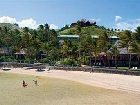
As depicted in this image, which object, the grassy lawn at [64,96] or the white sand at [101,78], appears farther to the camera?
the white sand at [101,78]

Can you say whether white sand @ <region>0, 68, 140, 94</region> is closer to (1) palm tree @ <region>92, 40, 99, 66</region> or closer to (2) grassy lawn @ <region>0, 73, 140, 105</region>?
(2) grassy lawn @ <region>0, 73, 140, 105</region>

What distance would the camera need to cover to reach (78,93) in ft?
152

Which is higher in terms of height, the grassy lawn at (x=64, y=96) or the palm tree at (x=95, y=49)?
the palm tree at (x=95, y=49)

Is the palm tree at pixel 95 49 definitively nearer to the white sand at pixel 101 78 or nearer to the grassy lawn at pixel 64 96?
the white sand at pixel 101 78

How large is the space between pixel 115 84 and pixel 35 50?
4850 cm

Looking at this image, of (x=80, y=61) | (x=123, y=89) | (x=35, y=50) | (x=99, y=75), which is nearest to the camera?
(x=123, y=89)

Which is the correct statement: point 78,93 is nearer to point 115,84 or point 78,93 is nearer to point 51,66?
point 115,84

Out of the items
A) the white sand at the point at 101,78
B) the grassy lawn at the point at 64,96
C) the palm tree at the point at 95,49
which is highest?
the palm tree at the point at 95,49

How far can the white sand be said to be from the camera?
5128 centimetres

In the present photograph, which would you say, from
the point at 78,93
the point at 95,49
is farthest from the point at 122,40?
the point at 78,93

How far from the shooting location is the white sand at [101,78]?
51281mm

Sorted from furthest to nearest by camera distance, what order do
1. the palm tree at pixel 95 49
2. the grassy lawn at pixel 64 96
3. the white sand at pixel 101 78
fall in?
1. the palm tree at pixel 95 49
2. the white sand at pixel 101 78
3. the grassy lawn at pixel 64 96

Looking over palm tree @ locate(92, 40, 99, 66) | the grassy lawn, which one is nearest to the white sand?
the grassy lawn

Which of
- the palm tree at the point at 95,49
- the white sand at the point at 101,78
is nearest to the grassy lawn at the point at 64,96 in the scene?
the white sand at the point at 101,78
